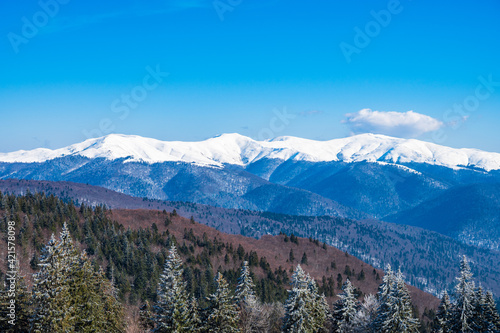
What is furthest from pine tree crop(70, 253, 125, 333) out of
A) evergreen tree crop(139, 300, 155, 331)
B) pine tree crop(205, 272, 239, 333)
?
pine tree crop(205, 272, 239, 333)

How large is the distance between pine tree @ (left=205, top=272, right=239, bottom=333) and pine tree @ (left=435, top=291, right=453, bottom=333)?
98.5 feet

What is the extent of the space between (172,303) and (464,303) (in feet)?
127

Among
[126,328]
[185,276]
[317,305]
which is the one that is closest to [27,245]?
[185,276]

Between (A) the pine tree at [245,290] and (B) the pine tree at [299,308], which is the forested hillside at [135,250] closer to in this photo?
(A) the pine tree at [245,290]

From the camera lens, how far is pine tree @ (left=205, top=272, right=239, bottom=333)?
165ft

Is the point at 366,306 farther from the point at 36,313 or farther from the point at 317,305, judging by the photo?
the point at 36,313

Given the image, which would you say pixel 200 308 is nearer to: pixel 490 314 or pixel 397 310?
pixel 397 310

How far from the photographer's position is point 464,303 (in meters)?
52.5

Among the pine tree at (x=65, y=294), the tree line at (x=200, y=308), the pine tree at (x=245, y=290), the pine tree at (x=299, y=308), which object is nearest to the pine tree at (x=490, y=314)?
the tree line at (x=200, y=308)

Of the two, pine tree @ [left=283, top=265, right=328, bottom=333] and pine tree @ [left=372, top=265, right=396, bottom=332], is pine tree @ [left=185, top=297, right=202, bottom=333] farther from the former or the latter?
pine tree @ [left=372, top=265, right=396, bottom=332]

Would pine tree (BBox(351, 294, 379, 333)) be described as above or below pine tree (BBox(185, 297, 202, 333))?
below

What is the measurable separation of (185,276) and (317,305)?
93731mm

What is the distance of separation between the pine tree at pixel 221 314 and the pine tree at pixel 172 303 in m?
3.61

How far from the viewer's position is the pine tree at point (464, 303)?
50344 mm
